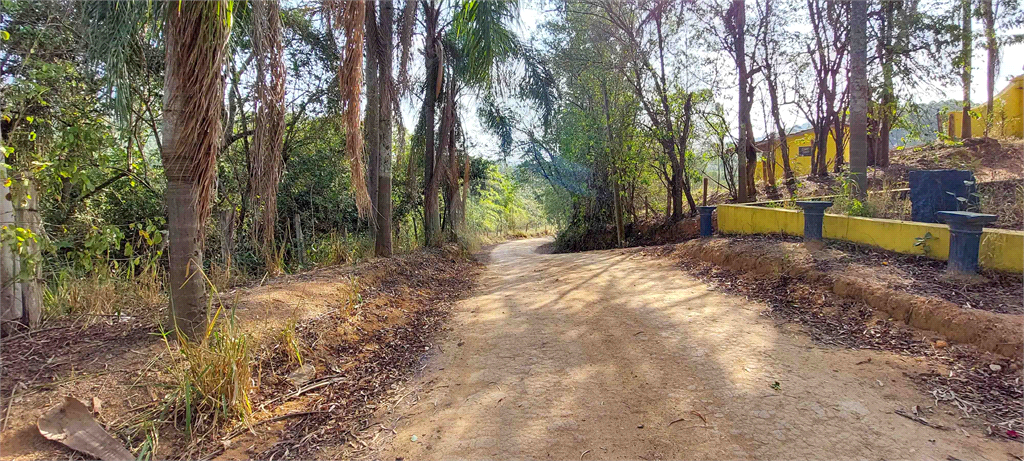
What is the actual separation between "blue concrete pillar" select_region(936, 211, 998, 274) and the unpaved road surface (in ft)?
4.75

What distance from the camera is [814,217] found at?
6.19m

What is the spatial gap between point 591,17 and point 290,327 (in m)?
12.1

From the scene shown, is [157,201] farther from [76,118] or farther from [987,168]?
[987,168]

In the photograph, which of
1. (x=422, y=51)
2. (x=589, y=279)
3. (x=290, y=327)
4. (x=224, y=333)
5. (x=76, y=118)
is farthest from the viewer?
(x=422, y=51)

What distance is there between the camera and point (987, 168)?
10.4m

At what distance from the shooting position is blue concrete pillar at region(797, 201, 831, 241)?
613 cm

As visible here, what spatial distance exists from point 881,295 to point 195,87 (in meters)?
5.59

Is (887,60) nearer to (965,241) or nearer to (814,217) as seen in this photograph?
(814,217)

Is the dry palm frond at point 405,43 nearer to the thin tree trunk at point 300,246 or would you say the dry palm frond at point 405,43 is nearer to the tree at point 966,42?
A: the thin tree trunk at point 300,246

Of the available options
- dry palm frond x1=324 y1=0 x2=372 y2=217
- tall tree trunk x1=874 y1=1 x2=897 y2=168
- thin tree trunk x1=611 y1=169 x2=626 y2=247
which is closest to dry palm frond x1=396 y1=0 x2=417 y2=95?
dry palm frond x1=324 y1=0 x2=372 y2=217

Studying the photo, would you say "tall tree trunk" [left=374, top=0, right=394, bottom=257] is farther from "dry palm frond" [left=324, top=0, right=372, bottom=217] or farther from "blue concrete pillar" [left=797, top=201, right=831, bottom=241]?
"blue concrete pillar" [left=797, top=201, right=831, bottom=241]

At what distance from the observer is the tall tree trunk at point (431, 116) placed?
9820mm

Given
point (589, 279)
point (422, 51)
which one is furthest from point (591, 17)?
point (589, 279)

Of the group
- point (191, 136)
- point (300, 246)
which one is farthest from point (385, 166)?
point (191, 136)
